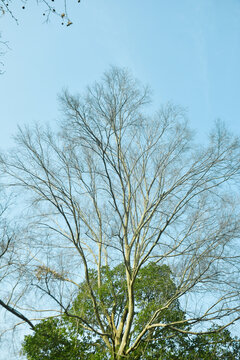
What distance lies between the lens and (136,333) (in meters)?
9.01

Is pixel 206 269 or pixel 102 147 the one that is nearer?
pixel 206 269

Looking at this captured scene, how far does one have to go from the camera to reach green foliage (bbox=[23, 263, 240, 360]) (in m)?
8.64

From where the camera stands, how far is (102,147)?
7.27 m

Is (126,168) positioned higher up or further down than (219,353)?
higher up

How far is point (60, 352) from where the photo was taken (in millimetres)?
8602

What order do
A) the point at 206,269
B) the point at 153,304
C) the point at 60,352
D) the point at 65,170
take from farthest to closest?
the point at 153,304 → the point at 60,352 → the point at 65,170 → the point at 206,269

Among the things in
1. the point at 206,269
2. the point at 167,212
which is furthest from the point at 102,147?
the point at 206,269

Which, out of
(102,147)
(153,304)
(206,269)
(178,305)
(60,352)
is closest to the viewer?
(206,269)

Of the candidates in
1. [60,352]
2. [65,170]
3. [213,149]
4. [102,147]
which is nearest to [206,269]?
[213,149]

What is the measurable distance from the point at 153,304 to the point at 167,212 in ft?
10.2

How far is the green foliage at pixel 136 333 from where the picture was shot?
340 inches

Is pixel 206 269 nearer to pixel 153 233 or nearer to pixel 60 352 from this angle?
pixel 153 233

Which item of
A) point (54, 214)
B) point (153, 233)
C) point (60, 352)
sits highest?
point (54, 214)

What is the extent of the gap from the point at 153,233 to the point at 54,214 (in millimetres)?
2764
